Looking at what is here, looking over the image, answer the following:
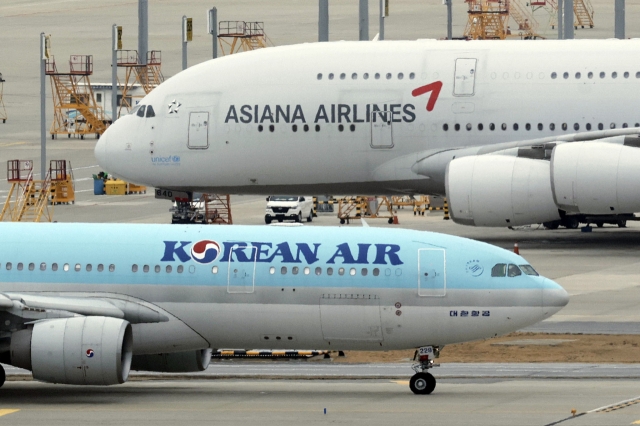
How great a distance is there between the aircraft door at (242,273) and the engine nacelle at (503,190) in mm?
19801

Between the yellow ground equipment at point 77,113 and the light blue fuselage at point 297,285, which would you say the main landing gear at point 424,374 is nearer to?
the light blue fuselage at point 297,285

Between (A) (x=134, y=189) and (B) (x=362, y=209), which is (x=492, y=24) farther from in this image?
(B) (x=362, y=209)

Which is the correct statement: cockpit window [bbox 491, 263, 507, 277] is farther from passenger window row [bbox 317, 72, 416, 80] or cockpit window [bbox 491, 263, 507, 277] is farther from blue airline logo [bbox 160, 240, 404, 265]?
Answer: passenger window row [bbox 317, 72, 416, 80]

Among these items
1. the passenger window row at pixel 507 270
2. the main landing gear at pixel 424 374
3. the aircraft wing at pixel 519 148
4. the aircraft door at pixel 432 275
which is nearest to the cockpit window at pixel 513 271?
the passenger window row at pixel 507 270

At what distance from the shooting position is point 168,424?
27.0 meters

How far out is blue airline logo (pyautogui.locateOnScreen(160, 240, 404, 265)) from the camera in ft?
99.1

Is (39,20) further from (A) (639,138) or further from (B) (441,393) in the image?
(B) (441,393)

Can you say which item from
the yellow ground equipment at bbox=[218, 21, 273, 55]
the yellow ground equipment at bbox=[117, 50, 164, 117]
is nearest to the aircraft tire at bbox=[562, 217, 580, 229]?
the yellow ground equipment at bbox=[218, 21, 273, 55]

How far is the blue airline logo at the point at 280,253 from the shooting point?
30219 millimetres

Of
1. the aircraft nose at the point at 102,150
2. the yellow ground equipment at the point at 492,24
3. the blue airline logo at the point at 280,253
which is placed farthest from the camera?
the yellow ground equipment at the point at 492,24

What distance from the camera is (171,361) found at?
103 feet

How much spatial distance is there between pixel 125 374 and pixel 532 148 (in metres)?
24.1

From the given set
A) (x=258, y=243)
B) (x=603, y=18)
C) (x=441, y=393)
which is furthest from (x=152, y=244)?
(x=603, y=18)

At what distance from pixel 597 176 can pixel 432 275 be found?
19.3 m
